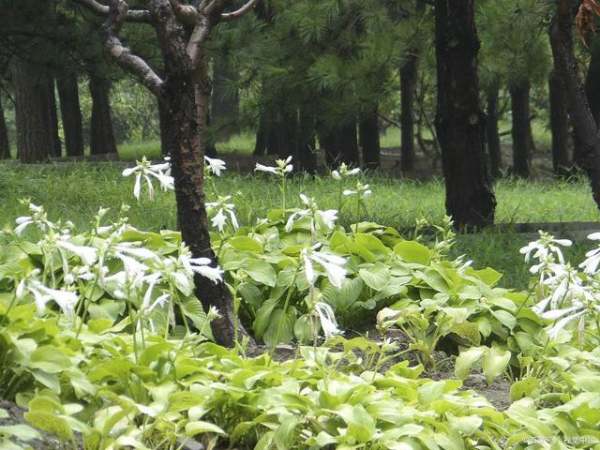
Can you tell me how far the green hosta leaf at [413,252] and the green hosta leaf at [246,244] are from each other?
633mm

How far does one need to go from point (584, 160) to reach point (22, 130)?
10.2m

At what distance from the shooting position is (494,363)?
3932 millimetres

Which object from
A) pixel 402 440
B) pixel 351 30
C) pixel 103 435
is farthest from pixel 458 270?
pixel 351 30

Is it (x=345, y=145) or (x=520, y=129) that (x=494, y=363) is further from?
(x=520, y=129)

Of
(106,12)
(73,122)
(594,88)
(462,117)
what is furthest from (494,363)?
(73,122)

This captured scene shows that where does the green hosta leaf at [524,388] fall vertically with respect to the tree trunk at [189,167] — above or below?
below

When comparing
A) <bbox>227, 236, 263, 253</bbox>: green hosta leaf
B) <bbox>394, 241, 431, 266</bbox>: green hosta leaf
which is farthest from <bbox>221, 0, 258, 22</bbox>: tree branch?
<bbox>394, 241, 431, 266</bbox>: green hosta leaf

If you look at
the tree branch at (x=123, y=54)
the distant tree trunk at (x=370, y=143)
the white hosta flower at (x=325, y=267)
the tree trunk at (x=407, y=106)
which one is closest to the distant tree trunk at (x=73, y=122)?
the distant tree trunk at (x=370, y=143)

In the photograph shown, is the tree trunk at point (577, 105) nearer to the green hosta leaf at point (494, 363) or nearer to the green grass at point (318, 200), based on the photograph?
the green grass at point (318, 200)

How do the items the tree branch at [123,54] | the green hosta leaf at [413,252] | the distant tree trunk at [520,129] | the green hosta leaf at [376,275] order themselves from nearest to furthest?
1. the tree branch at [123,54]
2. the green hosta leaf at [376,275]
3. the green hosta leaf at [413,252]
4. the distant tree trunk at [520,129]

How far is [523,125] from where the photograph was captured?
1958 cm

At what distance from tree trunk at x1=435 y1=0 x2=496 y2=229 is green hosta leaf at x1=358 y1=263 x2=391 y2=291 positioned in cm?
414

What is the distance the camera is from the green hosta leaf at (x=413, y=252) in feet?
16.1

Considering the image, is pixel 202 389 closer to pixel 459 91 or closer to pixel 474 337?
pixel 474 337
